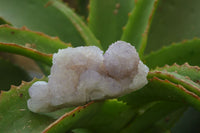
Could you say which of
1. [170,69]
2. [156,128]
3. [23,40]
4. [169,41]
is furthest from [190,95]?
[169,41]

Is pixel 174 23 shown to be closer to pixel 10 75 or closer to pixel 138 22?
pixel 138 22

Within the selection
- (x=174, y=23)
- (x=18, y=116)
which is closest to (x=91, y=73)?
(x=18, y=116)

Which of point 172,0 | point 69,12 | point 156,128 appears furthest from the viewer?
point 172,0

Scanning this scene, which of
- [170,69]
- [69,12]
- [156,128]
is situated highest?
Answer: [69,12]

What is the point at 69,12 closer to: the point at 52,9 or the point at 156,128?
the point at 52,9

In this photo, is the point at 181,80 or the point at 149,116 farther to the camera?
the point at 149,116

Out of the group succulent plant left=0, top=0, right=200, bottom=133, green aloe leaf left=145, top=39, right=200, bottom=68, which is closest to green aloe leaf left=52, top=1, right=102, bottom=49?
succulent plant left=0, top=0, right=200, bottom=133

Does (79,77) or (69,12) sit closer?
(79,77)
